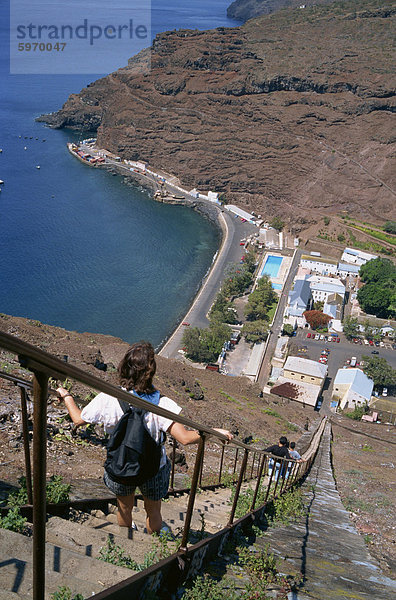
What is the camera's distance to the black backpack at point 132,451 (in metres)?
2.94

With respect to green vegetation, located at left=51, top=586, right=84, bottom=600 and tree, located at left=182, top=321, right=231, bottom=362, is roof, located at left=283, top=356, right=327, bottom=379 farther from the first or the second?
green vegetation, located at left=51, top=586, right=84, bottom=600

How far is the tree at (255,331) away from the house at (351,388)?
6450 mm

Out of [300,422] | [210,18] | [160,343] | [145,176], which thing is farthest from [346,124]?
[210,18]

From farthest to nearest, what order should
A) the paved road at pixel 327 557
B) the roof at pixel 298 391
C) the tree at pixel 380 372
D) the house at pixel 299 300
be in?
1. the house at pixel 299 300
2. the tree at pixel 380 372
3. the roof at pixel 298 391
4. the paved road at pixel 327 557

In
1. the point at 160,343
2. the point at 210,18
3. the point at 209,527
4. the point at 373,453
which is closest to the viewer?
the point at 209,527

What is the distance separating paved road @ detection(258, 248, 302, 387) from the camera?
108 ft

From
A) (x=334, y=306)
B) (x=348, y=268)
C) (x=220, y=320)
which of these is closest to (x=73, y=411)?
(x=220, y=320)

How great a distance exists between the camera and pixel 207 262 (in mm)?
49094

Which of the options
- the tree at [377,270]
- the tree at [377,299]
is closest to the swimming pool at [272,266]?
the tree at [377,270]

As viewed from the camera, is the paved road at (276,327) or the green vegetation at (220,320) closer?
the paved road at (276,327)

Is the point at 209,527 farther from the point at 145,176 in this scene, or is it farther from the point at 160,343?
the point at 145,176

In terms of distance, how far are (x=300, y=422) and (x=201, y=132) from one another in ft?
200

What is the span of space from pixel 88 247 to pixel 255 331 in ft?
73.1

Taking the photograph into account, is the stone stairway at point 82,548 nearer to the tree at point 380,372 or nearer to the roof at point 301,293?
the tree at point 380,372
